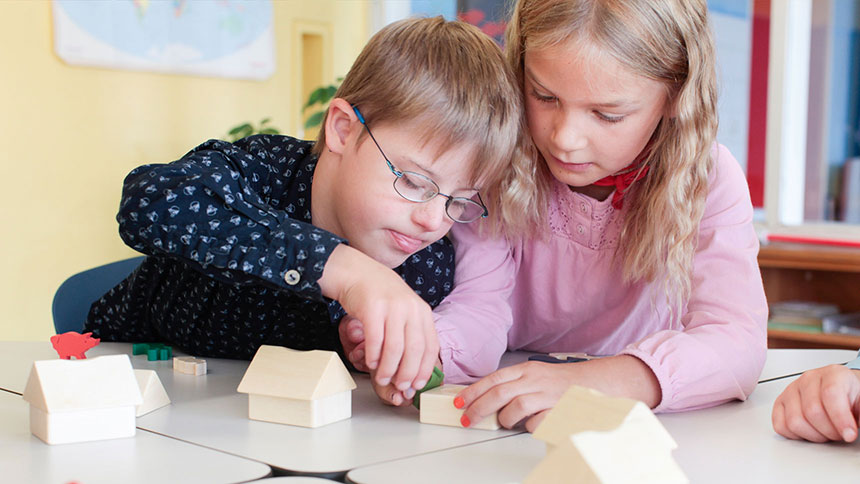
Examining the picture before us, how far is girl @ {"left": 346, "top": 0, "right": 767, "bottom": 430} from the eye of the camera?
0.93m

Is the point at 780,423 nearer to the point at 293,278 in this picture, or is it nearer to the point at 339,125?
the point at 293,278

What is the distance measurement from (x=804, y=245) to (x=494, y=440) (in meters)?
2.72

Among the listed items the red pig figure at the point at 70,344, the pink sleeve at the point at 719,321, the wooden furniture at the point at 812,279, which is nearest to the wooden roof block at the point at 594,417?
the pink sleeve at the point at 719,321

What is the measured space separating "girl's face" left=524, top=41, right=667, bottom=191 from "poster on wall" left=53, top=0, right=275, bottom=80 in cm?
229

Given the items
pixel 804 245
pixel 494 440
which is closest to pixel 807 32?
pixel 804 245

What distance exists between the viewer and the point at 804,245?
10.3ft

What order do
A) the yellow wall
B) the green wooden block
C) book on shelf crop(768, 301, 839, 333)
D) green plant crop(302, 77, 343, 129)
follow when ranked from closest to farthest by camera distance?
the green wooden block < the yellow wall < book on shelf crop(768, 301, 839, 333) < green plant crop(302, 77, 343, 129)

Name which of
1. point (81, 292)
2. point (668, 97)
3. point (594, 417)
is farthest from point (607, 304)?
point (81, 292)

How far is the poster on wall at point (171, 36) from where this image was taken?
290 cm

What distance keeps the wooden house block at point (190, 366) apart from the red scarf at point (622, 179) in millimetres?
618

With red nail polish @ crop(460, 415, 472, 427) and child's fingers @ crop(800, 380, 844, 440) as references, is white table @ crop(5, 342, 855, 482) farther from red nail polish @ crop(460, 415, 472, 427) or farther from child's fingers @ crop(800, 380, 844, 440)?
child's fingers @ crop(800, 380, 844, 440)

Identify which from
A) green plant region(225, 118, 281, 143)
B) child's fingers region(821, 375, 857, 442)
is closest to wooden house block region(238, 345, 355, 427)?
child's fingers region(821, 375, 857, 442)

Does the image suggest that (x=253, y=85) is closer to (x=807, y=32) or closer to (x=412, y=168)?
(x=807, y=32)

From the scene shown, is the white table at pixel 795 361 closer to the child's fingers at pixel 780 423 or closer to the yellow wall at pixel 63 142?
the child's fingers at pixel 780 423
